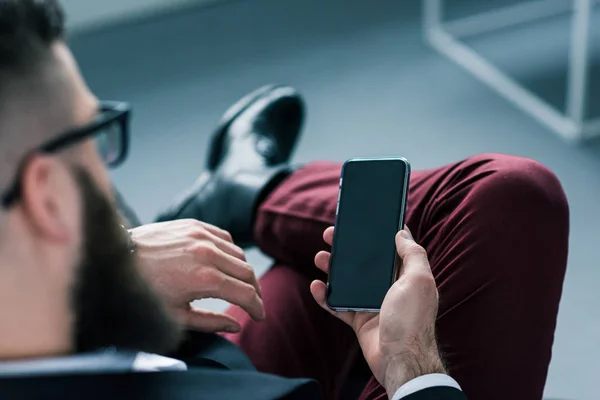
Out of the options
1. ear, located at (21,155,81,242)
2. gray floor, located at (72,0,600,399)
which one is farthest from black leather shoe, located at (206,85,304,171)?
ear, located at (21,155,81,242)

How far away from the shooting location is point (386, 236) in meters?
0.78

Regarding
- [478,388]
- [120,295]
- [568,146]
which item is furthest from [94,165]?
[568,146]

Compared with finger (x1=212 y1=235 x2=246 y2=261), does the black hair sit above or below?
above

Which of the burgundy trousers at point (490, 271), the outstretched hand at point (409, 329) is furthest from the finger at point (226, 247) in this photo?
the outstretched hand at point (409, 329)

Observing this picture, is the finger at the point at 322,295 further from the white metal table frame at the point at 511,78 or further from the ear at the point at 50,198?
the white metal table frame at the point at 511,78

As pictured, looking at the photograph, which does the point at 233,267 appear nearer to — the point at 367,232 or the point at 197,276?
the point at 197,276

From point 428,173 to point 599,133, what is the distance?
0.92m

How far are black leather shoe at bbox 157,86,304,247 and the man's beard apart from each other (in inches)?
17.3

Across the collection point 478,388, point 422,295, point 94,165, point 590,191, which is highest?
point 94,165

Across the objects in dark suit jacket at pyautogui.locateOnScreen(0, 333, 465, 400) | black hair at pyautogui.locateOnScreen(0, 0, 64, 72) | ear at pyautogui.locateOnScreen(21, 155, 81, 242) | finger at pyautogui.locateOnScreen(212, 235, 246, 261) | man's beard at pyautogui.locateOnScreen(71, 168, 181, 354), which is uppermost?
black hair at pyautogui.locateOnScreen(0, 0, 64, 72)

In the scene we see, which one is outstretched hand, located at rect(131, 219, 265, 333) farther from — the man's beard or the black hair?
the black hair

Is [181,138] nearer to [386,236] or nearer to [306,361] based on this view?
[306,361]

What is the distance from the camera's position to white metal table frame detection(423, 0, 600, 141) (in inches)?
65.1

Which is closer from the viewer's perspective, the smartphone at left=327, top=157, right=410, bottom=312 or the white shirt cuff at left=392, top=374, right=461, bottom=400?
the white shirt cuff at left=392, top=374, right=461, bottom=400
